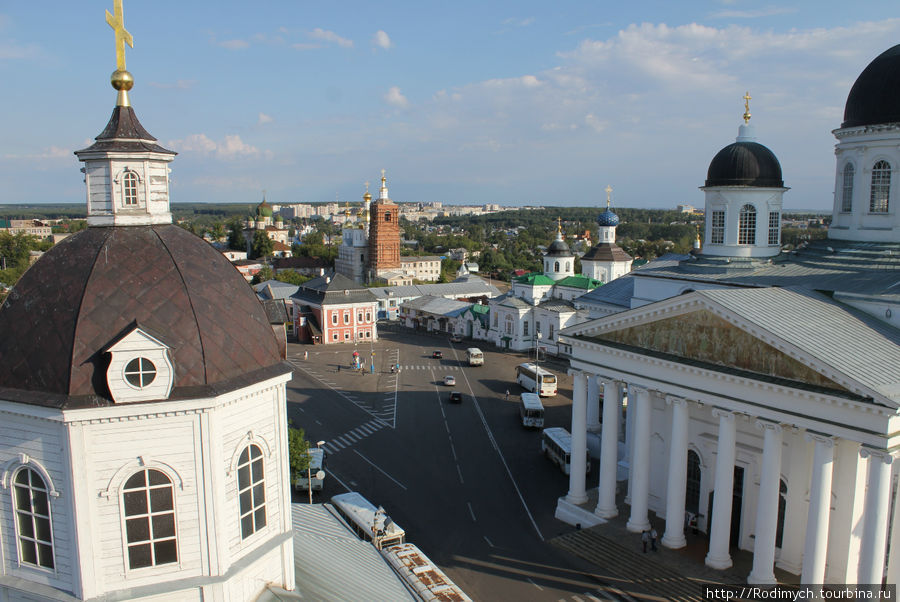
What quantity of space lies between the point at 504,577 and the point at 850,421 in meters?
12.3

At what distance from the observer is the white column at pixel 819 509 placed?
18.6 m

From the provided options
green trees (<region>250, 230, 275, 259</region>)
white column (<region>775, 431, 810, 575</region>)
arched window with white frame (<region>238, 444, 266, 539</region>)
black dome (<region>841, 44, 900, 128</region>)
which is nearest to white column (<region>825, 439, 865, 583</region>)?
white column (<region>775, 431, 810, 575</region>)

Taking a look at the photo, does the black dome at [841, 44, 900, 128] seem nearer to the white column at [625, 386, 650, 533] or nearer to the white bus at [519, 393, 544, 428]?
the white column at [625, 386, 650, 533]

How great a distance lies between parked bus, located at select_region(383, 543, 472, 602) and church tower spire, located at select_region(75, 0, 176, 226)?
1266cm

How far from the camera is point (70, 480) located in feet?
34.3

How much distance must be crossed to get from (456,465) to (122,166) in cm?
2498

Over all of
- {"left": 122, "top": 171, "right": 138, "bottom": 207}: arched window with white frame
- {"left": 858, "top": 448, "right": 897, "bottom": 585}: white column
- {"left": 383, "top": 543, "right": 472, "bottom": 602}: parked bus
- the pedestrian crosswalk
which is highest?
{"left": 122, "top": 171, "right": 138, "bottom": 207}: arched window with white frame

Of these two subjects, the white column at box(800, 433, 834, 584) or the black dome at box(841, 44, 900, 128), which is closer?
the white column at box(800, 433, 834, 584)

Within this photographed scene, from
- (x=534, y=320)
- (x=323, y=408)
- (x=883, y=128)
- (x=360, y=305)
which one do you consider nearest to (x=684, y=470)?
(x=883, y=128)

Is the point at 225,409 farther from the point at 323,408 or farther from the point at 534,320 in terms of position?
the point at 534,320

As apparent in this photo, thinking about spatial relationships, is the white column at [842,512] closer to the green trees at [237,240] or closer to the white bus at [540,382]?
the white bus at [540,382]

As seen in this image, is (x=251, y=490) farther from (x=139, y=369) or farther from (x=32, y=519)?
(x=32, y=519)

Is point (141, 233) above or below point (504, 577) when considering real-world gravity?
above

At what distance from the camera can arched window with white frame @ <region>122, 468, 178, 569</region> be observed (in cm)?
1087
